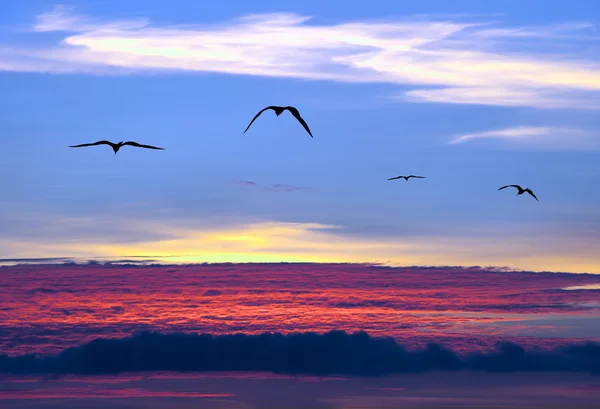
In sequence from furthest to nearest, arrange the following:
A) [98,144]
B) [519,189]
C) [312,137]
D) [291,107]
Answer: [519,189] < [98,144] < [291,107] < [312,137]

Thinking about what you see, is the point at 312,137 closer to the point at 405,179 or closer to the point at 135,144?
the point at 135,144

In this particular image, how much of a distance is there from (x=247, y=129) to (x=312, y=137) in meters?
4.12

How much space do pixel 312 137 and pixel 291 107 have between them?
6261mm

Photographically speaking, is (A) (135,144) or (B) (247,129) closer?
(B) (247,129)

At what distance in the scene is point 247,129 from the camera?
52562 mm

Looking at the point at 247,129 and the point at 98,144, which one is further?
the point at 98,144

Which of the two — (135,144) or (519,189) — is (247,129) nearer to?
(135,144)

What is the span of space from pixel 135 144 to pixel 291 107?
38.0 feet

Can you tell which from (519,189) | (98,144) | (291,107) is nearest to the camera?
(291,107)

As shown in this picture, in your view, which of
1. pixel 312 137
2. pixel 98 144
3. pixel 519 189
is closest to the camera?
pixel 312 137

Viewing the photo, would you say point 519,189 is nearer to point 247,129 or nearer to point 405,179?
point 405,179

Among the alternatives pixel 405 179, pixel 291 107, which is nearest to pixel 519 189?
pixel 405 179

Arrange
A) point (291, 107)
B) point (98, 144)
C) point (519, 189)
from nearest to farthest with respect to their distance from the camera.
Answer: point (291, 107), point (98, 144), point (519, 189)

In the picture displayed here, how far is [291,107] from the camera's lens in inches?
2283
